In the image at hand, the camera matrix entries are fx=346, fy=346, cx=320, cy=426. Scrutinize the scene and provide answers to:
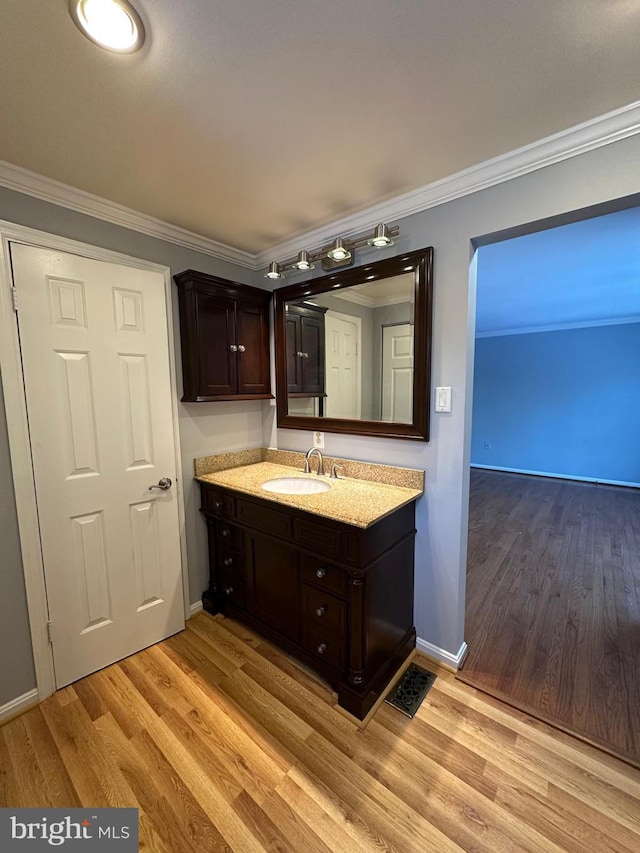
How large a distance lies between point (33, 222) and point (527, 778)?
3095mm

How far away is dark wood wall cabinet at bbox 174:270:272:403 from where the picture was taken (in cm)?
205

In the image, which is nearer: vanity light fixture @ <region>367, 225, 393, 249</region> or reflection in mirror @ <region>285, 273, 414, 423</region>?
vanity light fixture @ <region>367, 225, 393, 249</region>

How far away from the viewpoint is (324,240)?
2115 millimetres

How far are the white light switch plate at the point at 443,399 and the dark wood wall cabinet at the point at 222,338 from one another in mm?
1224

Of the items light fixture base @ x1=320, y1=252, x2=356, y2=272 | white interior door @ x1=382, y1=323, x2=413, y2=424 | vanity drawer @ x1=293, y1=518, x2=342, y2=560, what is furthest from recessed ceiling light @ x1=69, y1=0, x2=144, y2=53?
vanity drawer @ x1=293, y1=518, x2=342, y2=560

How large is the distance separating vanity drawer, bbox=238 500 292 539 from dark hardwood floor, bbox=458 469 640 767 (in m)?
1.20

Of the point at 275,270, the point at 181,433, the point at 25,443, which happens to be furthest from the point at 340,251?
the point at 25,443

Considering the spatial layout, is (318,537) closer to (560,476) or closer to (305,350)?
(305,350)

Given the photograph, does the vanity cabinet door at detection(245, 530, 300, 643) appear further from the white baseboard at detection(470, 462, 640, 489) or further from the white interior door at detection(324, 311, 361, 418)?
the white baseboard at detection(470, 462, 640, 489)

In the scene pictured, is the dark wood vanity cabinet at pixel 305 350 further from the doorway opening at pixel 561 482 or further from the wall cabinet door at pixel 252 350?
the doorway opening at pixel 561 482

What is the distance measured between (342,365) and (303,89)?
130 cm

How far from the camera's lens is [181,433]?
218 cm

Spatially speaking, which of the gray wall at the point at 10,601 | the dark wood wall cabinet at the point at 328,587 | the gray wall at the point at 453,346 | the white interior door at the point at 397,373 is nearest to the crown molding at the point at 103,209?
the gray wall at the point at 10,601

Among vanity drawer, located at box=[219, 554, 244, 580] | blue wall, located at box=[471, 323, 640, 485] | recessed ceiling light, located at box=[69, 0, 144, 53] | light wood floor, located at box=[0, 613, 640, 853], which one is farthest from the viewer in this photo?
blue wall, located at box=[471, 323, 640, 485]
